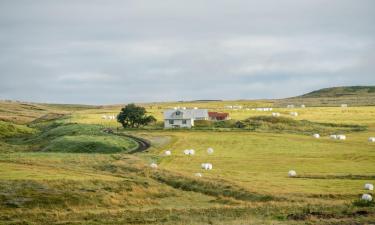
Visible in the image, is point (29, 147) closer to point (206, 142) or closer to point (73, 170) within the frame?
point (206, 142)

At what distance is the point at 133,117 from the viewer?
138 metres

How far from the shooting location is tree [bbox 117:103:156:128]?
137m

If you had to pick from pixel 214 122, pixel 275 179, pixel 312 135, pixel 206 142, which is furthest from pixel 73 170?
pixel 214 122

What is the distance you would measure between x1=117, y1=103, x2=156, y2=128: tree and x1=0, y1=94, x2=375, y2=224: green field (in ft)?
114

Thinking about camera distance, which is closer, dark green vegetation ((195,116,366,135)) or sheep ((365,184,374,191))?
sheep ((365,184,374,191))

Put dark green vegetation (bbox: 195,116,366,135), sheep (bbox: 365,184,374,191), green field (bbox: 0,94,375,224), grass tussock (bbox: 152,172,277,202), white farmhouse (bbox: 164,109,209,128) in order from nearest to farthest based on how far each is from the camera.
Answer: green field (bbox: 0,94,375,224), grass tussock (bbox: 152,172,277,202), sheep (bbox: 365,184,374,191), dark green vegetation (bbox: 195,116,366,135), white farmhouse (bbox: 164,109,209,128)

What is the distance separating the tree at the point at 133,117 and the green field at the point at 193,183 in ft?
114

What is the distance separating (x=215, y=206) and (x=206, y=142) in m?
55.9

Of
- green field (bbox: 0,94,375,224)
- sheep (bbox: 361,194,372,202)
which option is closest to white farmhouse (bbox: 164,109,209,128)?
green field (bbox: 0,94,375,224)

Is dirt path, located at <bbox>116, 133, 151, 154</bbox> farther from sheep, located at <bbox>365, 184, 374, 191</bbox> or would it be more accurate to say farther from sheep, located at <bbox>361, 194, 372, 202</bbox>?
sheep, located at <bbox>361, 194, 372, 202</bbox>

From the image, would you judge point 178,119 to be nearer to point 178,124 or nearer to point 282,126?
point 178,124

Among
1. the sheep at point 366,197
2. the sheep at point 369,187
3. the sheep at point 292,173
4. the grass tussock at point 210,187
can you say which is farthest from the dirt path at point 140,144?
the sheep at point 366,197

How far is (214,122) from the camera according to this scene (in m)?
140

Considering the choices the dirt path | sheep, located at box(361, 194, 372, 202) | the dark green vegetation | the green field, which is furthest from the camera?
the dark green vegetation
